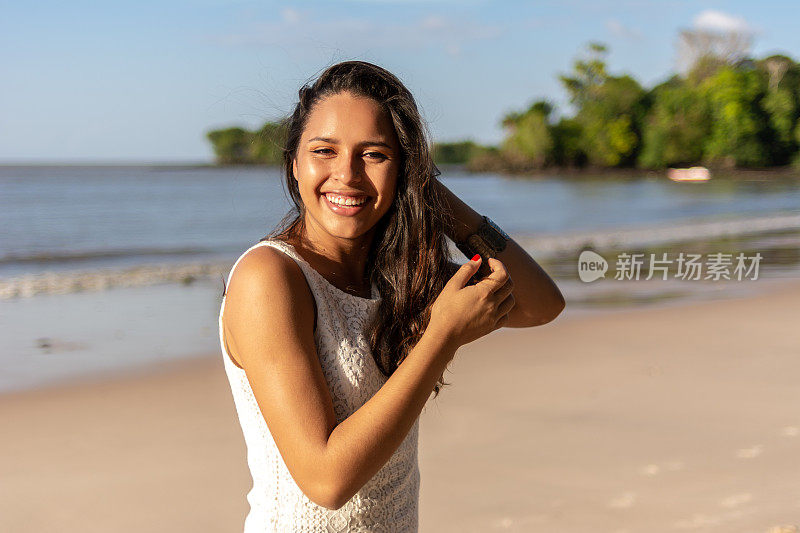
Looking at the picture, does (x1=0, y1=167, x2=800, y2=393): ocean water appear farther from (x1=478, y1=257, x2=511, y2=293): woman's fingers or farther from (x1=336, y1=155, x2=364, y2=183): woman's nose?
(x1=478, y1=257, x2=511, y2=293): woman's fingers

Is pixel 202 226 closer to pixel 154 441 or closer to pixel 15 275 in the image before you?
pixel 15 275

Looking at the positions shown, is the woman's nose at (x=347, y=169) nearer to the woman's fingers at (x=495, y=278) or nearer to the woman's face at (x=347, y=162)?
the woman's face at (x=347, y=162)

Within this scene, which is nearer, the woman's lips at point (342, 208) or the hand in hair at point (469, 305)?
the hand in hair at point (469, 305)

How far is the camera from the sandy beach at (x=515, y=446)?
12.9 feet

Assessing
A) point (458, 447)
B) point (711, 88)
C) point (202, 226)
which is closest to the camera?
point (458, 447)

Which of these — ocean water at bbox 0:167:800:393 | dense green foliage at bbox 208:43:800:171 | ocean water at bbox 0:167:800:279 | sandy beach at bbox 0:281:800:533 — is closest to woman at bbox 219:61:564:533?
ocean water at bbox 0:167:800:393

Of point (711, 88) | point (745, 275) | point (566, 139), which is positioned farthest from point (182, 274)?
point (566, 139)

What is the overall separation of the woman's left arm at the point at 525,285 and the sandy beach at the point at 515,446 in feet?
6.04

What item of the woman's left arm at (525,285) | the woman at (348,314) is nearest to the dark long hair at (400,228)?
the woman at (348,314)

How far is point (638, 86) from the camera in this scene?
280 feet

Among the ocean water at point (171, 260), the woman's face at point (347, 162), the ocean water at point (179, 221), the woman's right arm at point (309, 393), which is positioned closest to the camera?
the woman's right arm at point (309, 393)

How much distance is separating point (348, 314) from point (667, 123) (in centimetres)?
7800

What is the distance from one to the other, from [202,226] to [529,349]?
17028mm

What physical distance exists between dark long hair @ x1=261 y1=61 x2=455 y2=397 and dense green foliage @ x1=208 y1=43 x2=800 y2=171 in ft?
224
